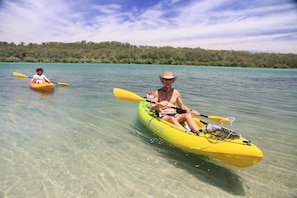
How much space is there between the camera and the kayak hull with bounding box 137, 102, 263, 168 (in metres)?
3.43

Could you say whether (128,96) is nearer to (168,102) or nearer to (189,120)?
(168,102)

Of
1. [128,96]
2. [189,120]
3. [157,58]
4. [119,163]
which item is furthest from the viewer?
[157,58]

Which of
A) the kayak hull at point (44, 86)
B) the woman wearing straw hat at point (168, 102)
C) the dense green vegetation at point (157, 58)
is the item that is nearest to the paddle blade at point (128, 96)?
the woman wearing straw hat at point (168, 102)

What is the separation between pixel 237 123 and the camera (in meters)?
6.96

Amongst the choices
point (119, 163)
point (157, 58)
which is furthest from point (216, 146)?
point (157, 58)

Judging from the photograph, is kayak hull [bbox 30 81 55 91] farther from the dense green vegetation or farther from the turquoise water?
the dense green vegetation

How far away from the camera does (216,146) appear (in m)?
3.74

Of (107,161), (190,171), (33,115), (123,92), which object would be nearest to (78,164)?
(107,161)

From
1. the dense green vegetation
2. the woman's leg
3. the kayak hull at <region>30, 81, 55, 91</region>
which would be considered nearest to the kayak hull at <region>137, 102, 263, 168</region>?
the woman's leg

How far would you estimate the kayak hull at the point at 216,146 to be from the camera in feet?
11.3

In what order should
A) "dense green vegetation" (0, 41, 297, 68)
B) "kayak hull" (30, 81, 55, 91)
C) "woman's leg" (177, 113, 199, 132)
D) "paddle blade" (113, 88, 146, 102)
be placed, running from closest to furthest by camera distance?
"woman's leg" (177, 113, 199, 132) < "paddle blade" (113, 88, 146, 102) < "kayak hull" (30, 81, 55, 91) < "dense green vegetation" (0, 41, 297, 68)

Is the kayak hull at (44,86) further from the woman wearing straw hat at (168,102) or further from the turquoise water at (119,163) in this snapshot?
the woman wearing straw hat at (168,102)

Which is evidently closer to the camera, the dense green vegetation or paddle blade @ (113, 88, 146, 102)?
paddle blade @ (113, 88, 146, 102)

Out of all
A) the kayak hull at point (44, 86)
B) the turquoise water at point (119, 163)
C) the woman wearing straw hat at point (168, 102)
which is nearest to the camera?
the turquoise water at point (119, 163)
